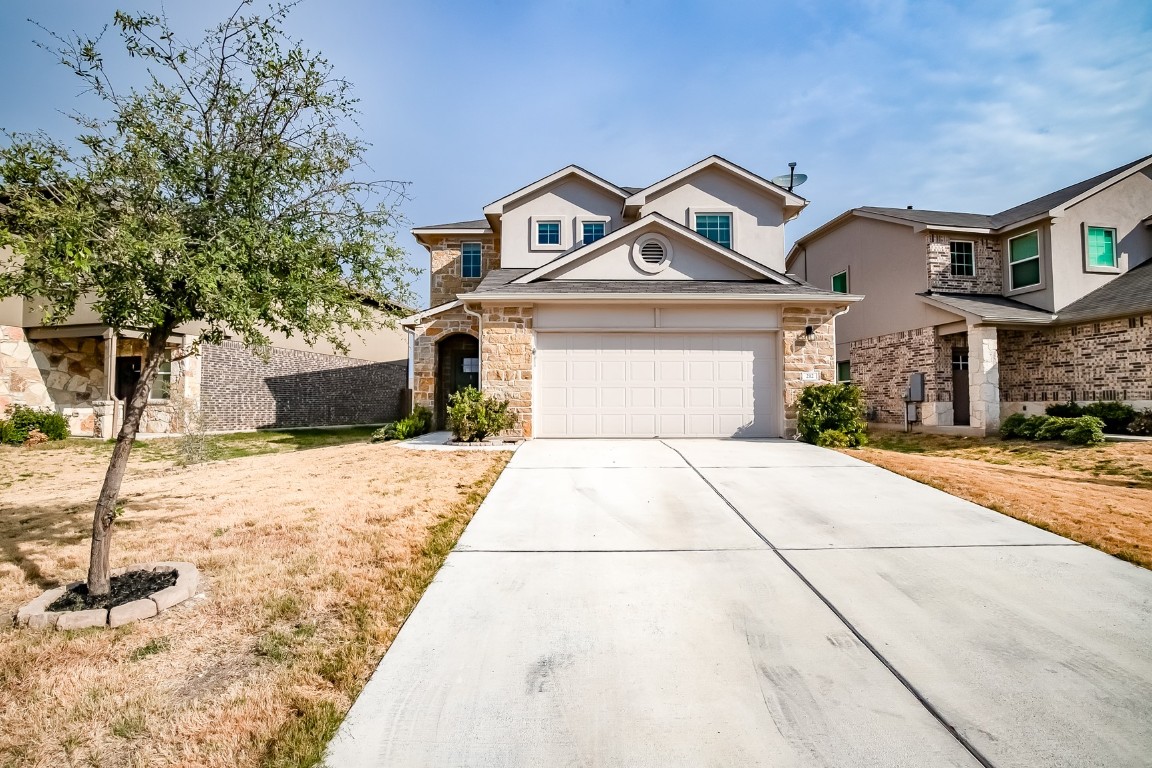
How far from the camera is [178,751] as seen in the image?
2.24 m

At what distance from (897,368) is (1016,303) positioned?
11.7 feet

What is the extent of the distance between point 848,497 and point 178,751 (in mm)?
6596

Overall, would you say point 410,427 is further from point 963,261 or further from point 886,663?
point 963,261

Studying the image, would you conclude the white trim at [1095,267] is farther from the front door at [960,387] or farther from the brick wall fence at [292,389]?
the brick wall fence at [292,389]

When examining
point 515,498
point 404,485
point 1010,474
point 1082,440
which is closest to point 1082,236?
point 1082,440

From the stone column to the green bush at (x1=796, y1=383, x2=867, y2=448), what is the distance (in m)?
5.87

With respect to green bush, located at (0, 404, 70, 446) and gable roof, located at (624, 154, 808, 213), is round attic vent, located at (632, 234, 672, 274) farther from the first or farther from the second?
green bush, located at (0, 404, 70, 446)

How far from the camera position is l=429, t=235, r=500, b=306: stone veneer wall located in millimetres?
16812

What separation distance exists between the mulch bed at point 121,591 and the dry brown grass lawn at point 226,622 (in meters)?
0.29

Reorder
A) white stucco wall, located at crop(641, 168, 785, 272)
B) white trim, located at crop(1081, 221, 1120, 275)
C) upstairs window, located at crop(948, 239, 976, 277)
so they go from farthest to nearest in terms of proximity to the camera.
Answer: upstairs window, located at crop(948, 239, 976, 277) < white stucco wall, located at crop(641, 168, 785, 272) < white trim, located at crop(1081, 221, 1120, 275)

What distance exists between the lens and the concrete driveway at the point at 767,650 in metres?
2.33

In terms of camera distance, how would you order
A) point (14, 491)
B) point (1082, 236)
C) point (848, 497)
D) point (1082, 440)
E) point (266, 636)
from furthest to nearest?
1. point (1082, 236)
2. point (1082, 440)
3. point (14, 491)
4. point (848, 497)
5. point (266, 636)

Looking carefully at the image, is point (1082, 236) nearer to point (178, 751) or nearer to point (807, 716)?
point (807, 716)

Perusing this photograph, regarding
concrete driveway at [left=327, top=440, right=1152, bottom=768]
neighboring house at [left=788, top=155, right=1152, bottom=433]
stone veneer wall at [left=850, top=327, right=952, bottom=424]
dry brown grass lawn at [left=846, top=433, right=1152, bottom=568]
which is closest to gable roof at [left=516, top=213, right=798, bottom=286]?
dry brown grass lawn at [left=846, top=433, right=1152, bottom=568]
